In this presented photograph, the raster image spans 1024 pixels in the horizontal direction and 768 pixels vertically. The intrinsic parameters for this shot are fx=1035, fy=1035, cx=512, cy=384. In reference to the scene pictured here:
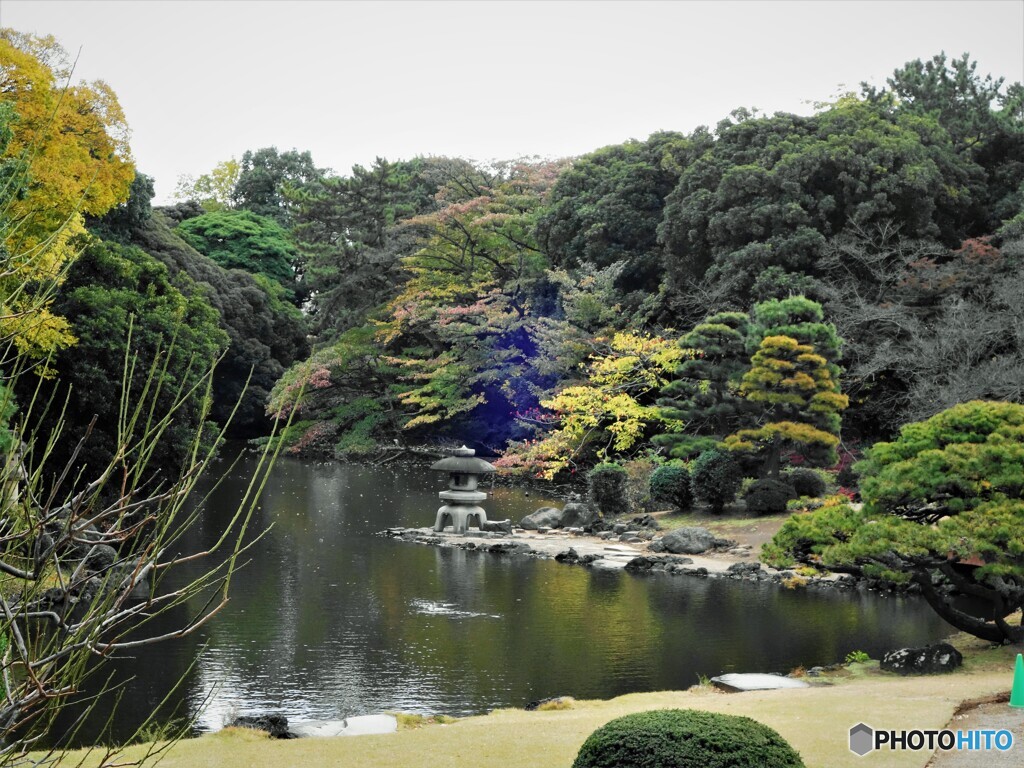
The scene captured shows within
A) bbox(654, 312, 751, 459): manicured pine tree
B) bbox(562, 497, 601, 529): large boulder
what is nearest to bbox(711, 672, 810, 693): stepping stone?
bbox(562, 497, 601, 529): large boulder

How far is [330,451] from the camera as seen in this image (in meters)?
35.0

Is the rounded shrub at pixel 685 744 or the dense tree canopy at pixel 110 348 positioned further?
the dense tree canopy at pixel 110 348

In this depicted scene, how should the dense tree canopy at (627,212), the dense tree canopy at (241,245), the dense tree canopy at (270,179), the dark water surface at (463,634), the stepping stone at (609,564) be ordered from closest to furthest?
the dark water surface at (463,634) → the stepping stone at (609,564) → the dense tree canopy at (627,212) → the dense tree canopy at (241,245) → the dense tree canopy at (270,179)

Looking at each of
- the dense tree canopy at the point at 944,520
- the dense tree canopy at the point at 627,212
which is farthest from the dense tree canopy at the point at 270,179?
the dense tree canopy at the point at 944,520

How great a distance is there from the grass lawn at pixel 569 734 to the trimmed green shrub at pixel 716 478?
10.6 metres

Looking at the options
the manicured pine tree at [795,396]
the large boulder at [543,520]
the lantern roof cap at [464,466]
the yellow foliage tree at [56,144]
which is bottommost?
the large boulder at [543,520]

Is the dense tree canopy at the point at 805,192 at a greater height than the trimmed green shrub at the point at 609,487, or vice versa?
the dense tree canopy at the point at 805,192

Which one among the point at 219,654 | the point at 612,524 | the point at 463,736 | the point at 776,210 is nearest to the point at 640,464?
the point at 612,524

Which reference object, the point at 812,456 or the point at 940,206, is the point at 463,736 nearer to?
the point at 812,456

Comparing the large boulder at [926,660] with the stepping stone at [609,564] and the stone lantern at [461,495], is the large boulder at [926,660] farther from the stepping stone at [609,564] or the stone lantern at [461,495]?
the stone lantern at [461,495]

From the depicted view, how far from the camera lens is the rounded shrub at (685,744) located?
431cm

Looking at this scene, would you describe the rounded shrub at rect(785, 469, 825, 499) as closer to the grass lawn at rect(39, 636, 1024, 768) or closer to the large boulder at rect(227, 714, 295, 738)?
the grass lawn at rect(39, 636, 1024, 768)

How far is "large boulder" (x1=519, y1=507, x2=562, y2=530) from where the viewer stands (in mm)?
19891

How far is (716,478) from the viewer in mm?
19438
